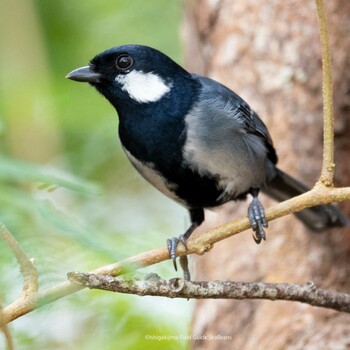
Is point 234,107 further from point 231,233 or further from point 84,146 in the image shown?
point 84,146

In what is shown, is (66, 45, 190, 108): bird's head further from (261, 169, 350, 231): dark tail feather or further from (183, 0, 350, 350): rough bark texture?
(183, 0, 350, 350): rough bark texture

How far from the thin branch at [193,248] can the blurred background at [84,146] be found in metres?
0.54

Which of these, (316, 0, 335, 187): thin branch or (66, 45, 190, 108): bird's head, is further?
(66, 45, 190, 108): bird's head

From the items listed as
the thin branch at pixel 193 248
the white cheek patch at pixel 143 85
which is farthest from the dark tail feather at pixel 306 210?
the thin branch at pixel 193 248

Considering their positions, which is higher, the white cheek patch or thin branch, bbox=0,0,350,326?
the white cheek patch

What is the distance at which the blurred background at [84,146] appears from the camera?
3916 mm

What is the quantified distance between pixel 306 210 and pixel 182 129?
3.02ft

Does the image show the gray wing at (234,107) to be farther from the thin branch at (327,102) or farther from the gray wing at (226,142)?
the thin branch at (327,102)

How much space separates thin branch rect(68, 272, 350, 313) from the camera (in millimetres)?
2410

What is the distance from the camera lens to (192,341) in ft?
13.8

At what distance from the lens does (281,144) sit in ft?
14.2

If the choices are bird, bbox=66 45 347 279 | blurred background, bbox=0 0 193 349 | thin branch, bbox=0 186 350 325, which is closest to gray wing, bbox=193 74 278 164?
Result: bird, bbox=66 45 347 279

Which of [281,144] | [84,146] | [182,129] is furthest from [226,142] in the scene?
[84,146]

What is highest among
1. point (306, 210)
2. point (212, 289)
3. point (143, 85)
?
point (143, 85)
